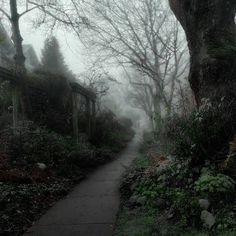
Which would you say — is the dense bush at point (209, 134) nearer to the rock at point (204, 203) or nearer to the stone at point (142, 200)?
the stone at point (142, 200)

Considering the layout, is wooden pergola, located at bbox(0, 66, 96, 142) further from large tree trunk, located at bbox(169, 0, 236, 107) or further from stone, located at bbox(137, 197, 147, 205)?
stone, located at bbox(137, 197, 147, 205)

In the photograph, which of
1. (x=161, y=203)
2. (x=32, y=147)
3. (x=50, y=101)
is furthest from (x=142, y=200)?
(x=50, y=101)

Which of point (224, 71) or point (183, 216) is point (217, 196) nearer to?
point (183, 216)

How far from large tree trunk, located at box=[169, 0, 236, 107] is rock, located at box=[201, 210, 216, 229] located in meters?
2.80

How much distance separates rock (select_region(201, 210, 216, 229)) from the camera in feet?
15.2

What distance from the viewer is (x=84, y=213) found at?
6102 mm

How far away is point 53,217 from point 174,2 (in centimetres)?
590

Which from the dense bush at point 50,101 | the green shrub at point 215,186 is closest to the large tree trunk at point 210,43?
the green shrub at point 215,186

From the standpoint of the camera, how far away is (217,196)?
5172 millimetres

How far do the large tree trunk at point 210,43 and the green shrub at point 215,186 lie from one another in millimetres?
2137

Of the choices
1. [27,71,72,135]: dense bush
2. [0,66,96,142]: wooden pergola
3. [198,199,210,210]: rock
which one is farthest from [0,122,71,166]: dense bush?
[198,199,210,210]: rock

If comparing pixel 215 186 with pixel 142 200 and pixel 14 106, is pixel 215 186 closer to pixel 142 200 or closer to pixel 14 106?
pixel 142 200

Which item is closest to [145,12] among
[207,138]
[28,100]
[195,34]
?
[28,100]

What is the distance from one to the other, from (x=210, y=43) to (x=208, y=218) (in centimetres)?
442
